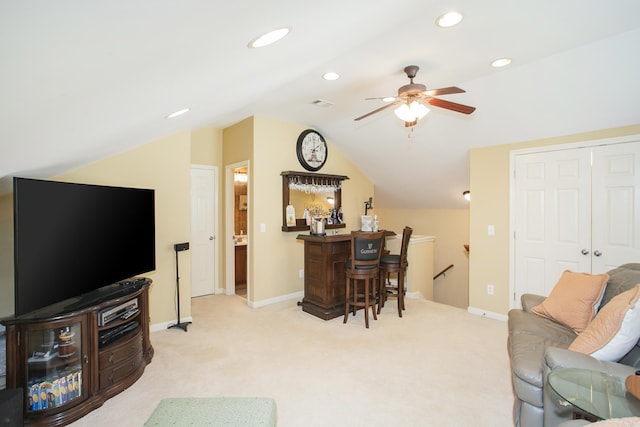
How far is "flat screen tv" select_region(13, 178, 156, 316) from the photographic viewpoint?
1.92m

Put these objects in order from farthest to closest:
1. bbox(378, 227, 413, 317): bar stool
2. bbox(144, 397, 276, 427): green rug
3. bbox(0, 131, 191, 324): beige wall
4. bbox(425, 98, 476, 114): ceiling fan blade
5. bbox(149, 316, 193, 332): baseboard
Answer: bbox(378, 227, 413, 317): bar stool
bbox(149, 316, 193, 332): baseboard
bbox(0, 131, 191, 324): beige wall
bbox(425, 98, 476, 114): ceiling fan blade
bbox(144, 397, 276, 427): green rug

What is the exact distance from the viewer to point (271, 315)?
4277 mm

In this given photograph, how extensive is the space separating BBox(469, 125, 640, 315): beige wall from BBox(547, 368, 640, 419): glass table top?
2.68 meters

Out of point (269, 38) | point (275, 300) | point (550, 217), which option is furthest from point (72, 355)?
A: point (550, 217)

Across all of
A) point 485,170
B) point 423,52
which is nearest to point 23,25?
point 423,52

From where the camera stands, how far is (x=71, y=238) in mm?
2250

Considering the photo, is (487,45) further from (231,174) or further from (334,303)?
(231,174)

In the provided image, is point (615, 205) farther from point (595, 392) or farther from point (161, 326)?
point (161, 326)

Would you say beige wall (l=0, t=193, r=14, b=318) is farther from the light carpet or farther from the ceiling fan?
the ceiling fan

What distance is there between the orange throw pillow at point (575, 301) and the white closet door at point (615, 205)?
114 centimetres

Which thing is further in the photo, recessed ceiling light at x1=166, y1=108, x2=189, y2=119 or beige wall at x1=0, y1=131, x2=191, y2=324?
beige wall at x1=0, y1=131, x2=191, y2=324

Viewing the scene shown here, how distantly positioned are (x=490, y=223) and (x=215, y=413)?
153 inches

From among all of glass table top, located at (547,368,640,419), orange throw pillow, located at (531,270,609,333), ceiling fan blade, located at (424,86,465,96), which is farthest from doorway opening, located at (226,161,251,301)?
glass table top, located at (547,368,640,419)

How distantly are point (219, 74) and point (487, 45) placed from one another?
6.99 ft
